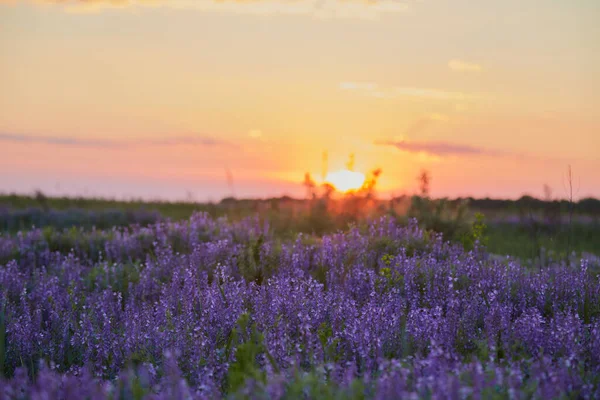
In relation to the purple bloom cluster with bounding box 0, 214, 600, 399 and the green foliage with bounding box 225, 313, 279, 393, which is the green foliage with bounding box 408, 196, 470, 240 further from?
the green foliage with bounding box 225, 313, 279, 393

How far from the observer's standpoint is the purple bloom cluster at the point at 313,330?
3.36 m

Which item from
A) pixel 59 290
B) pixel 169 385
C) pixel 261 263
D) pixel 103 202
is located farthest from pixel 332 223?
pixel 103 202

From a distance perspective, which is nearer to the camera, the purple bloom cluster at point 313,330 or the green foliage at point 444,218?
the purple bloom cluster at point 313,330

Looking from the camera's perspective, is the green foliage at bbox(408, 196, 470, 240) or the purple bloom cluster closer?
the purple bloom cluster

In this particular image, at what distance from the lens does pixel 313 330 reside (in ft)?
15.4

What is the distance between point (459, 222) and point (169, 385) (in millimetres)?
7348

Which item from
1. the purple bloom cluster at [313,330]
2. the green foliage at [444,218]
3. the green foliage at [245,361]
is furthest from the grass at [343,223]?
the green foliage at [245,361]

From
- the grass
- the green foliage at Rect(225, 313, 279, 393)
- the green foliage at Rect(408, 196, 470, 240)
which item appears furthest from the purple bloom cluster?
the green foliage at Rect(408, 196, 470, 240)

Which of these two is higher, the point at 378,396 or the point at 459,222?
the point at 459,222

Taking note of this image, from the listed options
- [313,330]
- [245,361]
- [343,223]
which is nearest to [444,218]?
[343,223]

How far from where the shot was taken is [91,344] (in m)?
5.08

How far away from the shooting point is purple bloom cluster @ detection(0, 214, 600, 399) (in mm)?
3355

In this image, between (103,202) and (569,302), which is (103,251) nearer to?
(569,302)

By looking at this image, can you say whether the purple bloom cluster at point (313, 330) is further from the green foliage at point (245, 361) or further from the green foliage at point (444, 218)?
the green foliage at point (444, 218)
